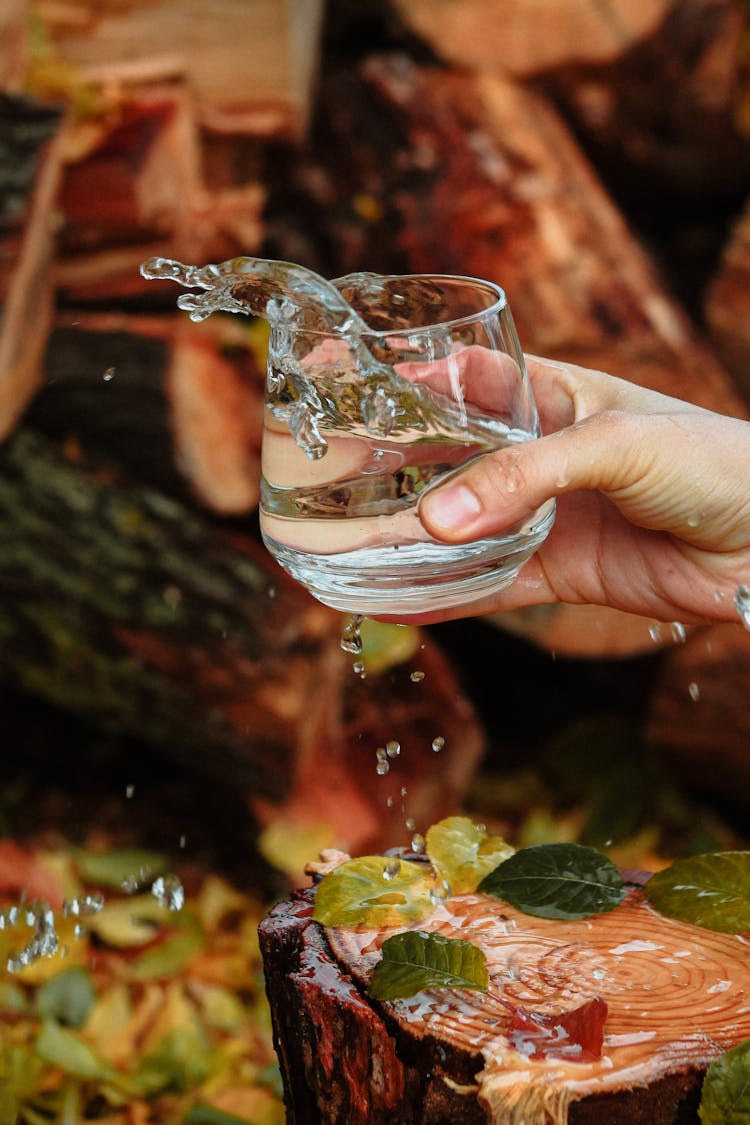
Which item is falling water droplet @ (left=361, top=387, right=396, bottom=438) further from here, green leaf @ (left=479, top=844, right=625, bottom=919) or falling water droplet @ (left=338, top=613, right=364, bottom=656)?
green leaf @ (left=479, top=844, right=625, bottom=919)

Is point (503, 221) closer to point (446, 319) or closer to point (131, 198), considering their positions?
point (131, 198)

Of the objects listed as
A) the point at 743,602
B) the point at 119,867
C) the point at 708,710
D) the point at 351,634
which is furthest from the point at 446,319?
the point at 708,710

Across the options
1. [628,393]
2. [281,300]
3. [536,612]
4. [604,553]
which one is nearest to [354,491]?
[281,300]

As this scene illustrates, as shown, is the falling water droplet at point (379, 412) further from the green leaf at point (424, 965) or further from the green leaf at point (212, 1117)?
the green leaf at point (212, 1117)

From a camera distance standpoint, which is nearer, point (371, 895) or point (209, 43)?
point (371, 895)

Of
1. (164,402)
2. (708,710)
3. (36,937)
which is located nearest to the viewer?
(36,937)

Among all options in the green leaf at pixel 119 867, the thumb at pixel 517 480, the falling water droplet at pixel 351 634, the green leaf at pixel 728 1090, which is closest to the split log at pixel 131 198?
the green leaf at pixel 119 867

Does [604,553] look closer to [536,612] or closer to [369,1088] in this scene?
[369,1088]
